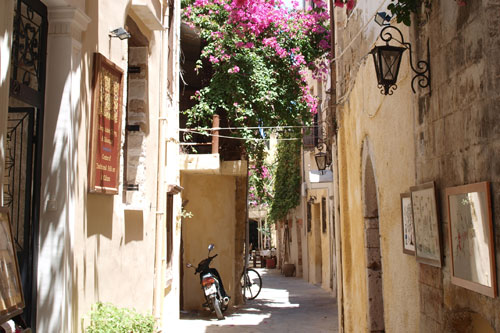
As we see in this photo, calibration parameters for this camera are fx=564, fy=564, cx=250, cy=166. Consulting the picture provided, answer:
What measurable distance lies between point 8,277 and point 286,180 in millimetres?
22662

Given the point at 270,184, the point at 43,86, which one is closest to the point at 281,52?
the point at 43,86

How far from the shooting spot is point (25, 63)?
4.19 metres

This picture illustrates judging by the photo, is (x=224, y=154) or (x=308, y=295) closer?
(x=224, y=154)

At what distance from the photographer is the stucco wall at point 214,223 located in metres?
14.1

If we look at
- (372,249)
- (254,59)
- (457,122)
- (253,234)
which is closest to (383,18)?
(457,122)

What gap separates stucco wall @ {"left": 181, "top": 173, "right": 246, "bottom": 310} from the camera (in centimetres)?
1406

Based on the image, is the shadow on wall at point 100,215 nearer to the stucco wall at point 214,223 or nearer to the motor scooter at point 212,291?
the motor scooter at point 212,291

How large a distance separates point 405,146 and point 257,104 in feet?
24.0

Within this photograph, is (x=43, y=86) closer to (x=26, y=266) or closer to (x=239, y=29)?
(x=26, y=266)

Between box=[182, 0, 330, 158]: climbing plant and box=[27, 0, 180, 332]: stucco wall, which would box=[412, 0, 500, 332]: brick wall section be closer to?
box=[27, 0, 180, 332]: stucco wall

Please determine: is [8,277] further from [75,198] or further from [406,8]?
[406,8]

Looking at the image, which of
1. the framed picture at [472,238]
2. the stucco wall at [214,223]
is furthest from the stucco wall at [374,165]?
the stucco wall at [214,223]

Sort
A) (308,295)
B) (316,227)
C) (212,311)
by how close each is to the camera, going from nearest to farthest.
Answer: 1. (212,311)
2. (308,295)
3. (316,227)

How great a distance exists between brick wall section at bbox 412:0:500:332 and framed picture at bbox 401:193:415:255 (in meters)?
0.45
